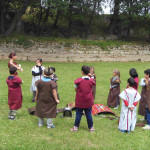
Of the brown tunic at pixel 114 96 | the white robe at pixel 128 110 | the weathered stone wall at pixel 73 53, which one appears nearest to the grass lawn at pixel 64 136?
the white robe at pixel 128 110

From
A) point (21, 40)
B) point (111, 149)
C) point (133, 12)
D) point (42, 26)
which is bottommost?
point (111, 149)

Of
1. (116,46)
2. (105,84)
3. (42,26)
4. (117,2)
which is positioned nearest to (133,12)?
(117,2)

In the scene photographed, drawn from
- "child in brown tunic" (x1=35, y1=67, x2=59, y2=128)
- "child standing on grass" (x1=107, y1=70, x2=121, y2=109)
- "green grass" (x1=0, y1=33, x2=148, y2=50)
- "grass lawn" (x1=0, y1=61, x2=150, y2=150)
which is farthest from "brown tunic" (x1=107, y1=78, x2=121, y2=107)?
"green grass" (x1=0, y1=33, x2=148, y2=50)

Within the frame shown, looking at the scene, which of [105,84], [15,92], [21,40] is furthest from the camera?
[21,40]

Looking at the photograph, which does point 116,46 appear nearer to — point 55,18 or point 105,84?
point 55,18

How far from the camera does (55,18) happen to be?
2781 centimetres

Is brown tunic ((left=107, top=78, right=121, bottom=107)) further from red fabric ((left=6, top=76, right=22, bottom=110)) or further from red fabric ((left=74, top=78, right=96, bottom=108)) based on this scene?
red fabric ((left=6, top=76, right=22, bottom=110))

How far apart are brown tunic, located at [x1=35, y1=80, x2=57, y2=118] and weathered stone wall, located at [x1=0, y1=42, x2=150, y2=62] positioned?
17.3 m

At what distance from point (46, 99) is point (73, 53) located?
732 inches

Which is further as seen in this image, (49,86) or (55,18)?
(55,18)

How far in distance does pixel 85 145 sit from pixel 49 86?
171 cm

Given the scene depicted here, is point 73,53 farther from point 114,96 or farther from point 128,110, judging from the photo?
point 128,110

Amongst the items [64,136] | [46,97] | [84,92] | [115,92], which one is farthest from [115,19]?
[64,136]

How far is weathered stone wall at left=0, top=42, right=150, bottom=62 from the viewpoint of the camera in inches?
881
